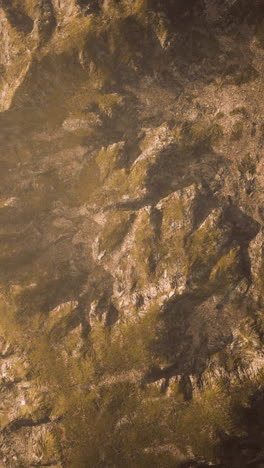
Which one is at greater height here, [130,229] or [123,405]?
[130,229]

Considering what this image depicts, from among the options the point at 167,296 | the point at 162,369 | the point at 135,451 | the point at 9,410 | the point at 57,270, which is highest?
the point at 57,270

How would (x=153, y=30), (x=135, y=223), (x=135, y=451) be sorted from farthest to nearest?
(x=135, y=223)
(x=153, y=30)
(x=135, y=451)

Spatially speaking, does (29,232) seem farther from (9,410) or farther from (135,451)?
(135,451)

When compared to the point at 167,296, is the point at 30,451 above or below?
below

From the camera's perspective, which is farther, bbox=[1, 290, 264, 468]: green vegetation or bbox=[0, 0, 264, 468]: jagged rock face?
bbox=[0, 0, 264, 468]: jagged rock face

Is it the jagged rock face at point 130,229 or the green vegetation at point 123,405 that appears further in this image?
the jagged rock face at point 130,229

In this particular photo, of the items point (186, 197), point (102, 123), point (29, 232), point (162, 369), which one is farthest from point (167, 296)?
point (102, 123)

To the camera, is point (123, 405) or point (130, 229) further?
point (130, 229)

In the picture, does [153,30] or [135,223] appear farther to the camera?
[135,223]
